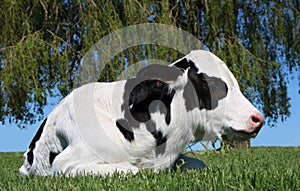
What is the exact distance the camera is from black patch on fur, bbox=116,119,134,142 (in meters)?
3.72

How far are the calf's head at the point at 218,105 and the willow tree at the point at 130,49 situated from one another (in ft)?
24.1

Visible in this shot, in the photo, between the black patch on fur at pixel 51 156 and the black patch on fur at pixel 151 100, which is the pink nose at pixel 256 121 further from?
the black patch on fur at pixel 51 156

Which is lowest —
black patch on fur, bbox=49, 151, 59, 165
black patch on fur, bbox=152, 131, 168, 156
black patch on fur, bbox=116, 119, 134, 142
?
black patch on fur, bbox=49, 151, 59, 165

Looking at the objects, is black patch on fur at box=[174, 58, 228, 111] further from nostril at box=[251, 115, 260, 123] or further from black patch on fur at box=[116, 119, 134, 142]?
black patch on fur at box=[116, 119, 134, 142]

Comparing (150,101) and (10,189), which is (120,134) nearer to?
(150,101)

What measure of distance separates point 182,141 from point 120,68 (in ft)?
25.5

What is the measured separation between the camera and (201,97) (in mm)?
3727

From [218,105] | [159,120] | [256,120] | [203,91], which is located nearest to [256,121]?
[256,120]

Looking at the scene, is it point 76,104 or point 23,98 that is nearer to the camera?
point 76,104

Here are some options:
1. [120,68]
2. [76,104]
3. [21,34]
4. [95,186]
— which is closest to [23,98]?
[21,34]

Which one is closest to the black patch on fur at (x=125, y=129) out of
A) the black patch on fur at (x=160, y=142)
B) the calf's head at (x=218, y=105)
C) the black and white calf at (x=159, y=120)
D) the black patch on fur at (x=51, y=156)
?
the black and white calf at (x=159, y=120)

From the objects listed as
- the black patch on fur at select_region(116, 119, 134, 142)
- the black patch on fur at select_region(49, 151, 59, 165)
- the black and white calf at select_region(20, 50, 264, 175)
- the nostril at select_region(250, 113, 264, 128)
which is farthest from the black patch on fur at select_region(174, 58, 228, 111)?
the black patch on fur at select_region(49, 151, 59, 165)

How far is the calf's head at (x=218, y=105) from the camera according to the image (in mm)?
3604

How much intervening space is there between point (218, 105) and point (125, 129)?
0.75 meters
